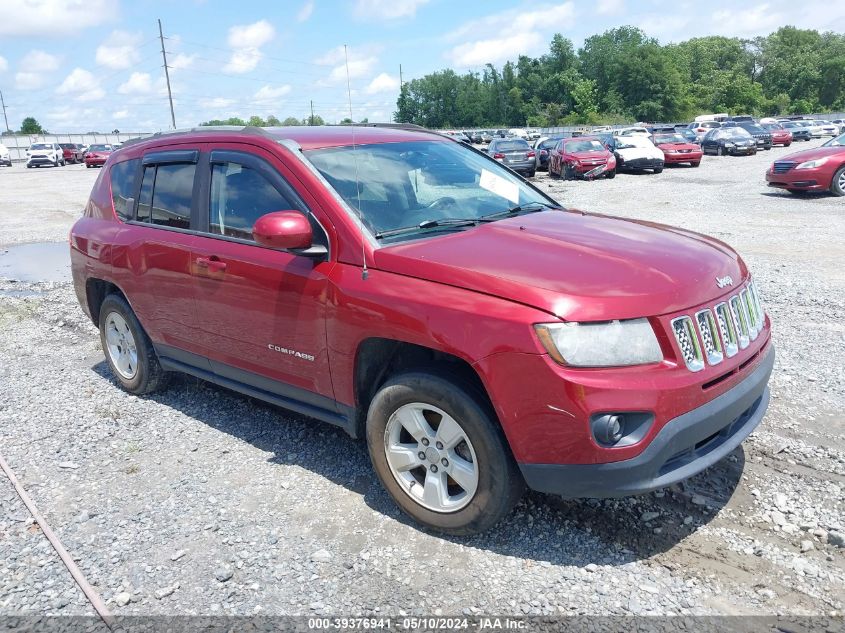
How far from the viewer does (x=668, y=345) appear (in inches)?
113

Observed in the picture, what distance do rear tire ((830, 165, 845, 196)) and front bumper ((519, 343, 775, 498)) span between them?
1537cm

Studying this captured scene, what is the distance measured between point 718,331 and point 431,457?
56.7 inches

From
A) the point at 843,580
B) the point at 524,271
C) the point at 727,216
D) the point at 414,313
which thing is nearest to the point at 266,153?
the point at 414,313

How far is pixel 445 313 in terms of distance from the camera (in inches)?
119

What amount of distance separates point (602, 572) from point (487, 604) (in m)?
0.56

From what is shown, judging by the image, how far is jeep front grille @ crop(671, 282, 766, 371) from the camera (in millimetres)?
2918

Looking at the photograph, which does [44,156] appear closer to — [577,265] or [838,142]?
[838,142]

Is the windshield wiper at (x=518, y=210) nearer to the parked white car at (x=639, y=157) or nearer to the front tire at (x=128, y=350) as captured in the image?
the front tire at (x=128, y=350)

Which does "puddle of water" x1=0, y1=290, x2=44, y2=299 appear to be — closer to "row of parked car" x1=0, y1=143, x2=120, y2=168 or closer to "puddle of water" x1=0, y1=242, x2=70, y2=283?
"puddle of water" x1=0, y1=242, x2=70, y2=283

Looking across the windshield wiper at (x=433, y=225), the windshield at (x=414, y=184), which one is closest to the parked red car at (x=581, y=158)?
the windshield at (x=414, y=184)

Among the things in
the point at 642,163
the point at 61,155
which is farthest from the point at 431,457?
the point at 61,155

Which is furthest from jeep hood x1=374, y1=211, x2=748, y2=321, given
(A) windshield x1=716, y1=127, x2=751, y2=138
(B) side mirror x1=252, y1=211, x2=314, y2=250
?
(A) windshield x1=716, y1=127, x2=751, y2=138

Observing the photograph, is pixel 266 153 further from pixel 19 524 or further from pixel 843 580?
pixel 843 580

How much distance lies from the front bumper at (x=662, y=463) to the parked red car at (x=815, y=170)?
15.2m
